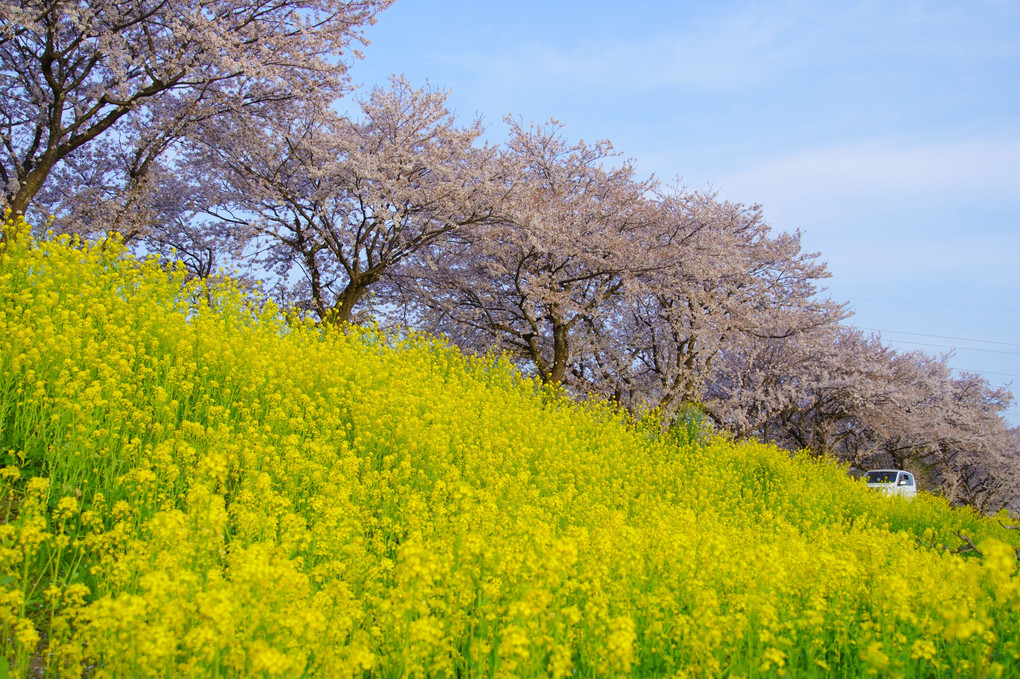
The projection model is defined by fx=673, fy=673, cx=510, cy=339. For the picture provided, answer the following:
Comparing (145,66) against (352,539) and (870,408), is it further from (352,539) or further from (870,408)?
(870,408)

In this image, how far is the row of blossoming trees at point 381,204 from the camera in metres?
14.1

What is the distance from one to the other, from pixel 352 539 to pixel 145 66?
12.7m

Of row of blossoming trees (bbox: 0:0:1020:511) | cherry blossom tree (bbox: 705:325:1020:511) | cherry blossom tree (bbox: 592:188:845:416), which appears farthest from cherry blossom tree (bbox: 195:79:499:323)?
cherry blossom tree (bbox: 705:325:1020:511)

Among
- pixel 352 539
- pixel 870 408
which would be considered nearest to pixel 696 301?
pixel 870 408

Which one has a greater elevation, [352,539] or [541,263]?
[541,263]

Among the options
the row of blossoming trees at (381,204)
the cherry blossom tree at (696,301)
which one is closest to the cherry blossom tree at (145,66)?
the row of blossoming trees at (381,204)

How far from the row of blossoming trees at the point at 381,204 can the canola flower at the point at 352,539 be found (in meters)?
5.25

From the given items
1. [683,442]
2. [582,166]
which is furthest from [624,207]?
[683,442]

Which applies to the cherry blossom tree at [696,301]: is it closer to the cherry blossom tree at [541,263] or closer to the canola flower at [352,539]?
the cherry blossom tree at [541,263]

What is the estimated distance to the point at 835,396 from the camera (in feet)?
93.1

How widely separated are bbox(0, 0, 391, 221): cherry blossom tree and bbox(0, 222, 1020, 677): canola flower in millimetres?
4692

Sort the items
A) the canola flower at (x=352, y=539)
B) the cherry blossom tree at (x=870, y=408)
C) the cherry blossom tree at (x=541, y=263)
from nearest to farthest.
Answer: the canola flower at (x=352, y=539) < the cherry blossom tree at (x=541, y=263) < the cherry blossom tree at (x=870, y=408)

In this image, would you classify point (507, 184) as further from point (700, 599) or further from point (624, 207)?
point (700, 599)

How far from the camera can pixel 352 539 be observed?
480cm
